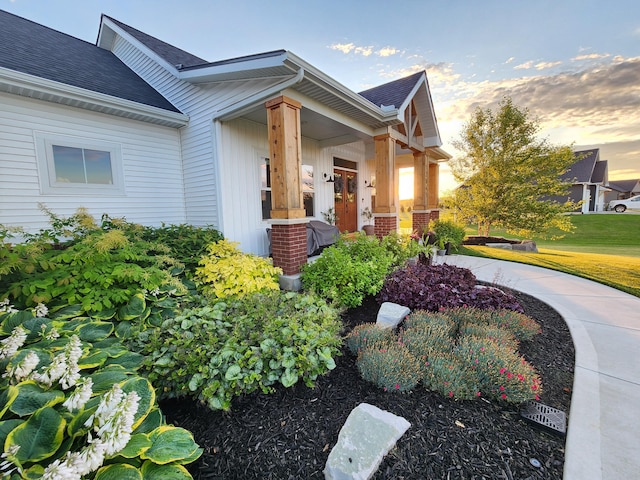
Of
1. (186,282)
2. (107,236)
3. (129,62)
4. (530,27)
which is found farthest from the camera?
(129,62)

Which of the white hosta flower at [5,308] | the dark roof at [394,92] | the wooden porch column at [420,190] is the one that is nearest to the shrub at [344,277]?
the white hosta flower at [5,308]

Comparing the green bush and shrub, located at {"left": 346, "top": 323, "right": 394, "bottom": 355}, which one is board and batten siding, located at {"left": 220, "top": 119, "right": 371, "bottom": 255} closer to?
the green bush

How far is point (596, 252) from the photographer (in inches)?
427

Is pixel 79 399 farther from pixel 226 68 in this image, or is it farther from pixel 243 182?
pixel 243 182

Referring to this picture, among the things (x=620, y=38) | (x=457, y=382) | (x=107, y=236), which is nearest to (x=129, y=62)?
(x=107, y=236)

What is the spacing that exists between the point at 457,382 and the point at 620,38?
9859mm

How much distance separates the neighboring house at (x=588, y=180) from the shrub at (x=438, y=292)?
91.9ft

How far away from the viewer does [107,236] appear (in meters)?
2.83

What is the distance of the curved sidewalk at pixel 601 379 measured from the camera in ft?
5.35

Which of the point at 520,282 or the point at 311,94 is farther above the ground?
the point at 311,94

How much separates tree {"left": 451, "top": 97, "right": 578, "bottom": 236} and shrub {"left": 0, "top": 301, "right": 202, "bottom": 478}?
12849 mm

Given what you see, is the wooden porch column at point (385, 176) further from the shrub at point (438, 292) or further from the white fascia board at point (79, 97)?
the white fascia board at point (79, 97)

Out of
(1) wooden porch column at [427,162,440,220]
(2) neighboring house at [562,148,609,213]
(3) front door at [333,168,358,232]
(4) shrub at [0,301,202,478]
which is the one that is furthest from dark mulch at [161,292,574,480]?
(2) neighboring house at [562,148,609,213]

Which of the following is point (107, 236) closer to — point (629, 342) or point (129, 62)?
point (629, 342)
